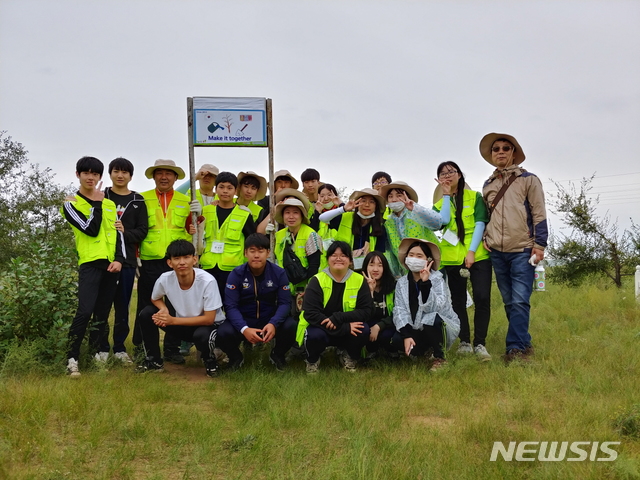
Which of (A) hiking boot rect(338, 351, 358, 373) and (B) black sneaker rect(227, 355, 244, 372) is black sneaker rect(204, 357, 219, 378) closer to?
(B) black sneaker rect(227, 355, 244, 372)

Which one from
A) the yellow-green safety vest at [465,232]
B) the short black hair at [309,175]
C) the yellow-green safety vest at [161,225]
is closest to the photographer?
the yellow-green safety vest at [465,232]

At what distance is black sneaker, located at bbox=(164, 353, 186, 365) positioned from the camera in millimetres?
6566

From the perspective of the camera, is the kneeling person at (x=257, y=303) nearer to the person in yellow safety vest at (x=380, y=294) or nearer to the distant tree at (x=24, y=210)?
the person in yellow safety vest at (x=380, y=294)

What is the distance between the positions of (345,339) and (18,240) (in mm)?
18958

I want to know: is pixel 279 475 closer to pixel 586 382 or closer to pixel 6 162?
pixel 586 382

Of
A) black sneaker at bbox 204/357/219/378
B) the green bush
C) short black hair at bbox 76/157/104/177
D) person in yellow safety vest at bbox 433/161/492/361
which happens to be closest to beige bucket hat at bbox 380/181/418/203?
person in yellow safety vest at bbox 433/161/492/361

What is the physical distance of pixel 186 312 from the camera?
5945 millimetres

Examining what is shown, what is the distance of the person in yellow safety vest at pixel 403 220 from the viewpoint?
6238 mm

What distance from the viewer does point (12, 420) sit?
4059 mm

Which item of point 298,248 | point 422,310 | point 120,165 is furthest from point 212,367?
point 120,165

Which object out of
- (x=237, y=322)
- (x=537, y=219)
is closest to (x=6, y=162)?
(x=237, y=322)

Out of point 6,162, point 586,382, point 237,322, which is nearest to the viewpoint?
point 586,382

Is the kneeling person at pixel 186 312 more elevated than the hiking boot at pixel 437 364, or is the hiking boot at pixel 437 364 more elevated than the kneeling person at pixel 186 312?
the kneeling person at pixel 186 312

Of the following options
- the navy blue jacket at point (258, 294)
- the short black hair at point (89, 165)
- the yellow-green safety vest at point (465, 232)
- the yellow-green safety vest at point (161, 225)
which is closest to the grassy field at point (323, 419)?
A: the navy blue jacket at point (258, 294)
